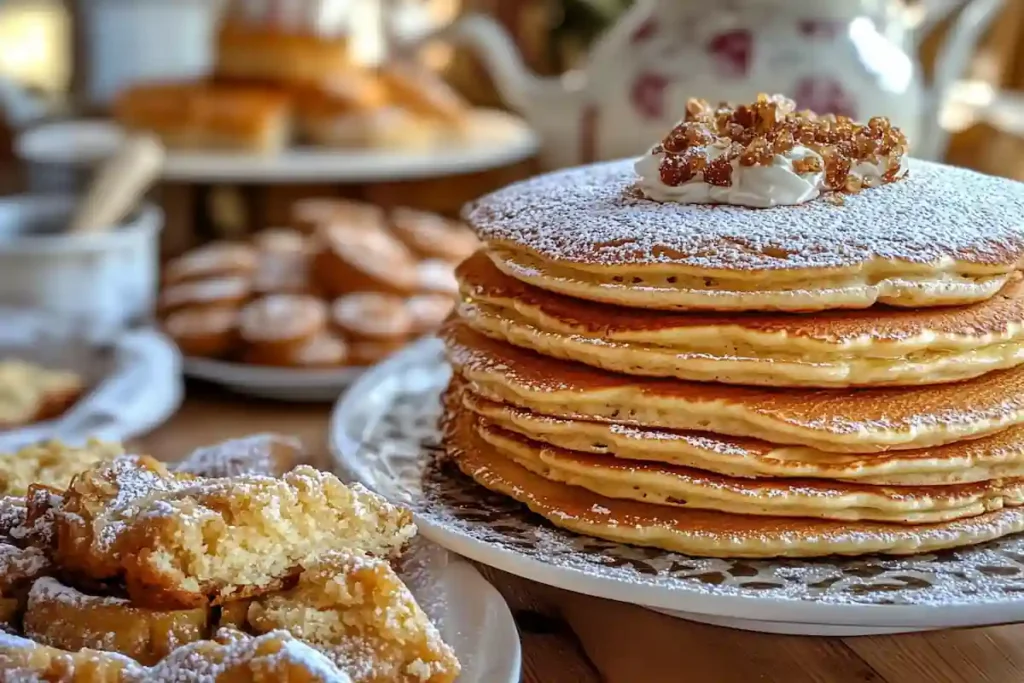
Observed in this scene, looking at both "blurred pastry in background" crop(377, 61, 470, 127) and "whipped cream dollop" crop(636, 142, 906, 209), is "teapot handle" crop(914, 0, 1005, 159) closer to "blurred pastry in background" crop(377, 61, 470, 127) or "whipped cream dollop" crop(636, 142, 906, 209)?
"whipped cream dollop" crop(636, 142, 906, 209)

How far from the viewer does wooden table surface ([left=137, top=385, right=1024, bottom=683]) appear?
784mm

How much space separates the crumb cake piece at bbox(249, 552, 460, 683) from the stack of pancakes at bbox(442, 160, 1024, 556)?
0.20 metres

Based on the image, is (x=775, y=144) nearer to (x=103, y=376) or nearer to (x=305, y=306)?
(x=305, y=306)

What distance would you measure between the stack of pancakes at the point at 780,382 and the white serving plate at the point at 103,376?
0.52 meters

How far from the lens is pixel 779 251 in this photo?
2.66 feet

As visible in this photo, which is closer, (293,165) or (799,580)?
(799,580)

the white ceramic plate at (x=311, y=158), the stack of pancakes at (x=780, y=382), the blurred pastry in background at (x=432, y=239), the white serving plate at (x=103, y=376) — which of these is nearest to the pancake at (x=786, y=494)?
the stack of pancakes at (x=780, y=382)

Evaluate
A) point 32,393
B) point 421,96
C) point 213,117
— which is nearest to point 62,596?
point 32,393

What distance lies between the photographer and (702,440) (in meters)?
0.83

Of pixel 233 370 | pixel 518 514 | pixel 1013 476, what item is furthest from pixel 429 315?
pixel 1013 476

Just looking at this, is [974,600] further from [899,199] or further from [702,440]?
[899,199]

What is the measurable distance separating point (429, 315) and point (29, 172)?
1.99 metres

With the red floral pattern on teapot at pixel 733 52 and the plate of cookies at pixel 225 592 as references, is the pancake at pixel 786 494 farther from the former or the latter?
the red floral pattern on teapot at pixel 733 52

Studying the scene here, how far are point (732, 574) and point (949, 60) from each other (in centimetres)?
95
